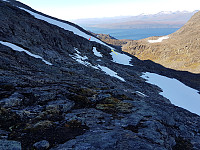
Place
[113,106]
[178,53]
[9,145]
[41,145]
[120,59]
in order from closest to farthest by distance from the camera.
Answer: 1. [9,145]
2. [41,145]
3. [113,106]
4. [120,59]
5. [178,53]

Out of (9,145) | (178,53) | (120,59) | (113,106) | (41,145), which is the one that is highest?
(178,53)

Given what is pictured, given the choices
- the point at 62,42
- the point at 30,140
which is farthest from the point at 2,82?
the point at 62,42

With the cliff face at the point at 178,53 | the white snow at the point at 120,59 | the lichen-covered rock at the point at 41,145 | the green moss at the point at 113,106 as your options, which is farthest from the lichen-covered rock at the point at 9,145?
the cliff face at the point at 178,53

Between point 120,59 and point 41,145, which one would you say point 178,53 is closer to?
point 120,59

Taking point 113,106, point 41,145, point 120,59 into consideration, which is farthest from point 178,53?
point 41,145

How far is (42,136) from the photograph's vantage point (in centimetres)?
662

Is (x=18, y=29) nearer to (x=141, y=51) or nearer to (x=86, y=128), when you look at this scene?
(x=86, y=128)

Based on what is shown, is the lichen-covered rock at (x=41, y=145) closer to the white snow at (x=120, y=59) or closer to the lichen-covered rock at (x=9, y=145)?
the lichen-covered rock at (x=9, y=145)

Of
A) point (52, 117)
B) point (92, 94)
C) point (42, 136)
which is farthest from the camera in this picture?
point (92, 94)

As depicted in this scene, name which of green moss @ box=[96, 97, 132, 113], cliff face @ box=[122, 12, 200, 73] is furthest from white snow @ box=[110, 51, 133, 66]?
cliff face @ box=[122, 12, 200, 73]

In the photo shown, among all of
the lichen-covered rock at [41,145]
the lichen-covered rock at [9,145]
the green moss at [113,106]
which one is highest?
the lichen-covered rock at [9,145]

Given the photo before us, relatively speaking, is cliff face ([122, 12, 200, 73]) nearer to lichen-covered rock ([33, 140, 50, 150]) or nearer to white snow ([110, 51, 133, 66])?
white snow ([110, 51, 133, 66])

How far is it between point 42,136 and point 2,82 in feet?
19.4

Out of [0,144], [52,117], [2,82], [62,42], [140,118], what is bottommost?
[140,118]
